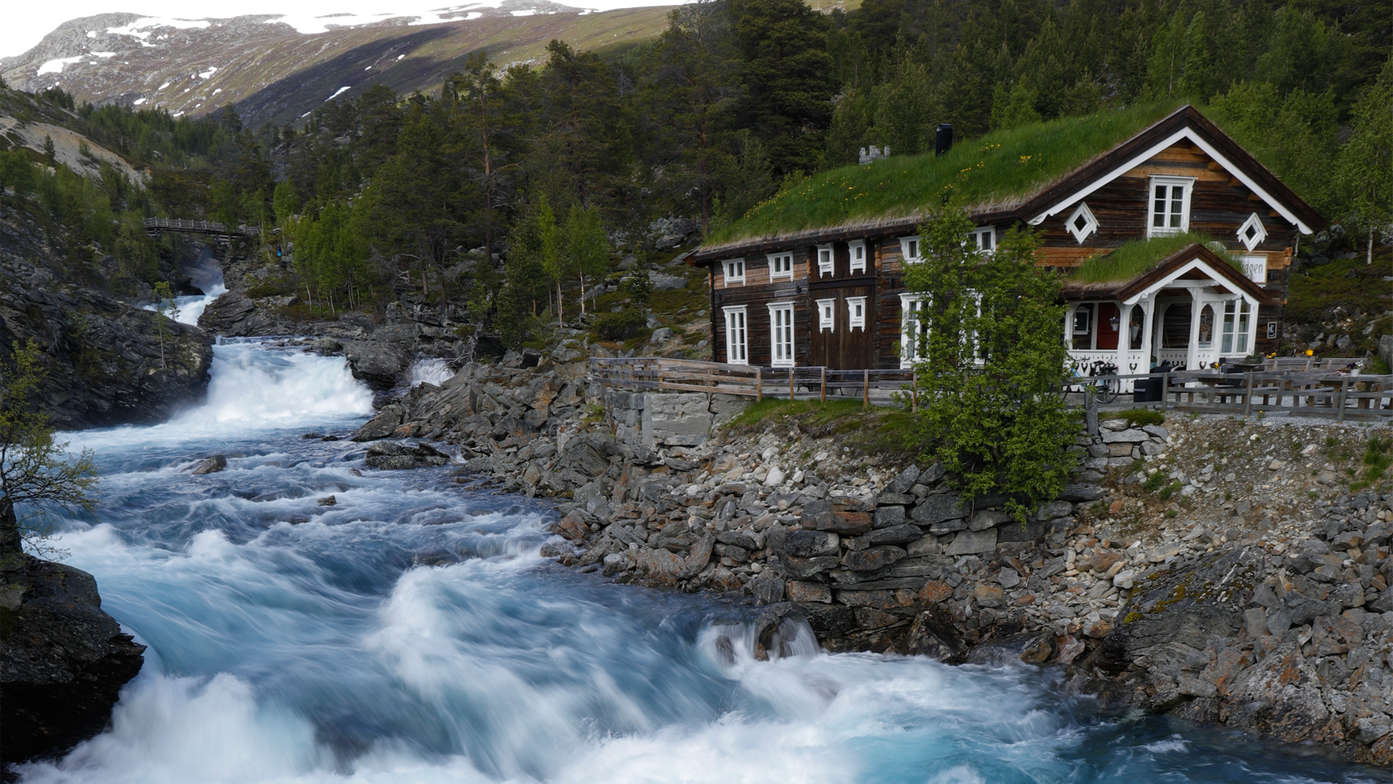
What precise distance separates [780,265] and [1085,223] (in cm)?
1193

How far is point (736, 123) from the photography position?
64750 millimetres

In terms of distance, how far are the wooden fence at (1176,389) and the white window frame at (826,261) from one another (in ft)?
13.9

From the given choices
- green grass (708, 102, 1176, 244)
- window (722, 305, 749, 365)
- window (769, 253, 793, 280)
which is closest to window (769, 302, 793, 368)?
window (769, 253, 793, 280)

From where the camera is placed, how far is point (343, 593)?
1986 centimetres

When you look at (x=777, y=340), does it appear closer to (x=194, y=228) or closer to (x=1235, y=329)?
(x=1235, y=329)

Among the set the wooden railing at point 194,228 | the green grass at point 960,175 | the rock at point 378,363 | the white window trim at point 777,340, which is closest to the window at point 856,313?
the green grass at point 960,175

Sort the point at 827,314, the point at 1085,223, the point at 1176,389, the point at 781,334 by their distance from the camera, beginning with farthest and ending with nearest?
the point at 781,334, the point at 827,314, the point at 1085,223, the point at 1176,389

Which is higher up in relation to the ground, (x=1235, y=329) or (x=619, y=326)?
(x=1235, y=329)

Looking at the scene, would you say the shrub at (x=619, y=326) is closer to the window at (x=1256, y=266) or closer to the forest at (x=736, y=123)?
the forest at (x=736, y=123)

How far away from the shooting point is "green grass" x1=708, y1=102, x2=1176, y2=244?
79.5ft

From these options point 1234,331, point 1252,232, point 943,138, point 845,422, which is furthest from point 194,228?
point 1234,331

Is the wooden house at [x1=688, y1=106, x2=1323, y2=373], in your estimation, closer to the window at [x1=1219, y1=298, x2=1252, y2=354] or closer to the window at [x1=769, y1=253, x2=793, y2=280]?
the window at [x1=1219, y1=298, x2=1252, y2=354]

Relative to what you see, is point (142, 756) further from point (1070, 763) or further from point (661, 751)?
point (1070, 763)

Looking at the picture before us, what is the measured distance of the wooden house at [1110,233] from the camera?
75.6 ft
